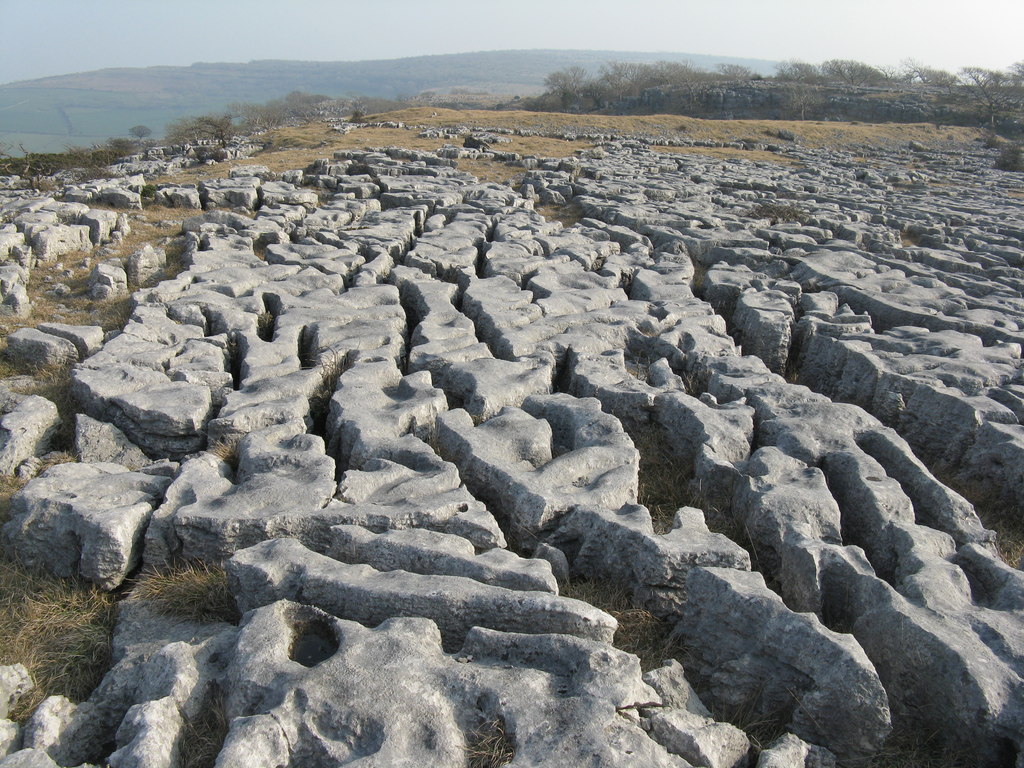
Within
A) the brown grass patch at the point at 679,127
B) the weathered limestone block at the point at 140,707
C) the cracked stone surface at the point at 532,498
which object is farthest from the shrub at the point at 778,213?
the brown grass patch at the point at 679,127

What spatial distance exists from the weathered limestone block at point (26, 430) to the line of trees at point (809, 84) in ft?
172

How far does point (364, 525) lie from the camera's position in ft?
13.5

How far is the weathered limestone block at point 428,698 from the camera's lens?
2.76 meters

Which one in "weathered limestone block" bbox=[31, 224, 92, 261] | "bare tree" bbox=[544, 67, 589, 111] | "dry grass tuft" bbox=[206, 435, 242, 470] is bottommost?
"dry grass tuft" bbox=[206, 435, 242, 470]

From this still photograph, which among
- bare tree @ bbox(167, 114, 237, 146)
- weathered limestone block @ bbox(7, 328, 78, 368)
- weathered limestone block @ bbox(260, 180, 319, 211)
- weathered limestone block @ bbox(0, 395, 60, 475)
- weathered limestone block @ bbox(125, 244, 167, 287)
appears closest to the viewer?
weathered limestone block @ bbox(0, 395, 60, 475)

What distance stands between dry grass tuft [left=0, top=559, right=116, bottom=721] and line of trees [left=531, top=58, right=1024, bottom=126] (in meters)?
53.4

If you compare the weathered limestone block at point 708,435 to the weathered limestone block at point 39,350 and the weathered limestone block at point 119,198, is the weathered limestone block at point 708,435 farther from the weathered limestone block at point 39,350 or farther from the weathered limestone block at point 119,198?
the weathered limestone block at point 119,198

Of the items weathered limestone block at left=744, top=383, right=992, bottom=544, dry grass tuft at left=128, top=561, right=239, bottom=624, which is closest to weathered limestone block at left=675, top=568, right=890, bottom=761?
weathered limestone block at left=744, top=383, right=992, bottom=544

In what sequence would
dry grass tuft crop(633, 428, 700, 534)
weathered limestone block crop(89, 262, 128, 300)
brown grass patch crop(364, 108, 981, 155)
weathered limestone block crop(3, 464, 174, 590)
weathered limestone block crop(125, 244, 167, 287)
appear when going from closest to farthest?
weathered limestone block crop(3, 464, 174, 590) < dry grass tuft crop(633, 428, 700, 534) < weathered limestone block crop(89, 262, 128, 300) < weathered limestone block crop(125, 244, 167, 287) < brown grass patch crop(364, 108, 981, 155)

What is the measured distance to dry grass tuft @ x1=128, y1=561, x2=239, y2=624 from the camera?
383cm

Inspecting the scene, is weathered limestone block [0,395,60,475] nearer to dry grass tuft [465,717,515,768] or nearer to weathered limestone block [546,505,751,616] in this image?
weathered limestone block [546,505,751,616]

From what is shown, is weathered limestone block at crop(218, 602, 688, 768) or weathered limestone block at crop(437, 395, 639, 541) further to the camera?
weathered limestone block at crop(437, 395, 639, 541)

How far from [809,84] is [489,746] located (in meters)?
63.4

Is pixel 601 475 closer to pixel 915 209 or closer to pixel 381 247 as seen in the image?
pixel 381 247
